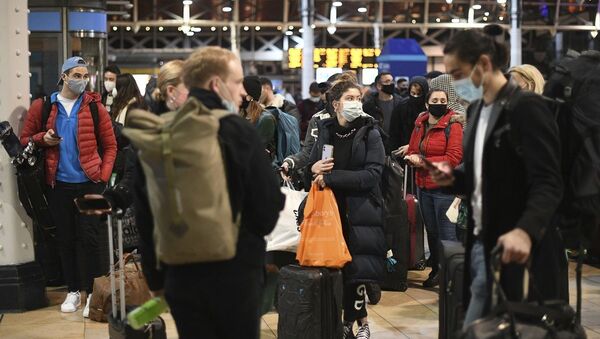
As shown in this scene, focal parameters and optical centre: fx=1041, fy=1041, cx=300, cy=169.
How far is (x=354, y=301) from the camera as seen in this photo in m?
6.43

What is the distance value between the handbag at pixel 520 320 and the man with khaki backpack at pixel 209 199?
0.79 meters

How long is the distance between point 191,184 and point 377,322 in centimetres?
413

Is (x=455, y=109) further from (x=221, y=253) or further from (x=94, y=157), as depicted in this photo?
(x=221, y=253)

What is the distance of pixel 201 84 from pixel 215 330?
88 cm

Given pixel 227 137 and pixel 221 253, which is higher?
pixel 227 137

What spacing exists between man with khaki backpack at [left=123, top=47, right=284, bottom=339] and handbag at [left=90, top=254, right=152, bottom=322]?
137 inches

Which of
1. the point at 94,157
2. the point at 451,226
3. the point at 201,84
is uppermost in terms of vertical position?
the point at 201,84

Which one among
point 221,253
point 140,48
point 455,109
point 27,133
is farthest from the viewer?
point 140,48

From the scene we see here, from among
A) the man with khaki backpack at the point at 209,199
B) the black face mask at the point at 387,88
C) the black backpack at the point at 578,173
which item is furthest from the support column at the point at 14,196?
the black face mask at the point at 387,88

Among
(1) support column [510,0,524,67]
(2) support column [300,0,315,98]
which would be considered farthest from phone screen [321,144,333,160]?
(1) support column [510,0,524,67]

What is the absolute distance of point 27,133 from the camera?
758 centimetres

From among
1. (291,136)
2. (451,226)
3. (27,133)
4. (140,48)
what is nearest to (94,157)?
(27,133)

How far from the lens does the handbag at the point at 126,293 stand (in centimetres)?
720

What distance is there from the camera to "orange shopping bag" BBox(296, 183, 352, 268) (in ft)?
20.2
